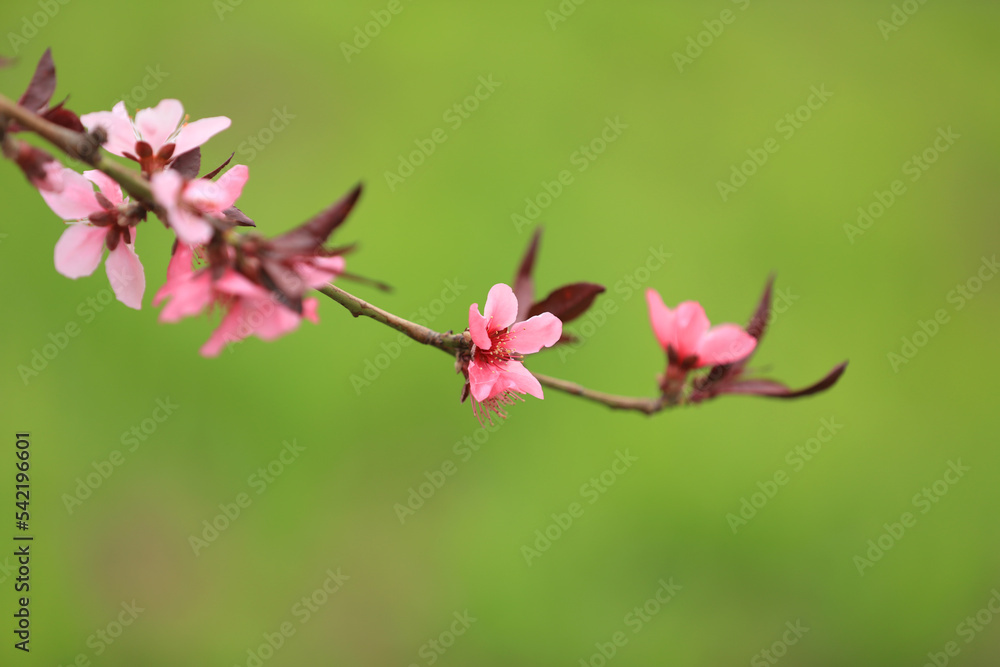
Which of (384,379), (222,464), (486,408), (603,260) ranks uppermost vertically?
(603,260)

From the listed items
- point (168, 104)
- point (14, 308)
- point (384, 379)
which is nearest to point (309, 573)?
point (384, 379)

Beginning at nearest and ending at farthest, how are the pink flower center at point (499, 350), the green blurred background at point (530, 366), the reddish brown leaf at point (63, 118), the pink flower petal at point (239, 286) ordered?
the pink flower petal at point (239, 286) < the reddish brown leaf at point (63, 118) < the pink flower center at point (499, 350) < the green blurred background at point (530, 366)

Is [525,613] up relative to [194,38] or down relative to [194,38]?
down

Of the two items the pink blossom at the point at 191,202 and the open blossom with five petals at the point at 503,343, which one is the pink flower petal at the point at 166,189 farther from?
the open blossom with five petals at the point at 503,343

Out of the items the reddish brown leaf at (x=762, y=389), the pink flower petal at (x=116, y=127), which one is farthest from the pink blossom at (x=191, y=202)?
the reddish brown leaf at (x=762, y=389)

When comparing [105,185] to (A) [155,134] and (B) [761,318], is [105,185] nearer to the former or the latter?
(A) [155,134]

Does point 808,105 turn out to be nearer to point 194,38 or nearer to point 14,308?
point 194,38

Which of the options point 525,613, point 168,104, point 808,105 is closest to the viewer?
point 168,104
